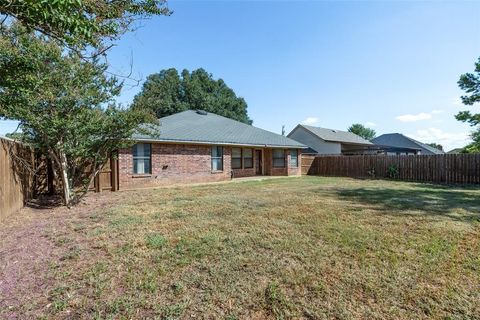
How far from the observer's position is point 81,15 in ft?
11.8

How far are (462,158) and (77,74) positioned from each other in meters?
17.8

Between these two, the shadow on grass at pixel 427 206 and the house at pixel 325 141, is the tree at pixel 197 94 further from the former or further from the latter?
the shadow on grass at pixel 427 206

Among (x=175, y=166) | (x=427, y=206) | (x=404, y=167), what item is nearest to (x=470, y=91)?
(x=404, y=167)

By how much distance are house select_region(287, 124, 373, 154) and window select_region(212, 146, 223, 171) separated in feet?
45.4

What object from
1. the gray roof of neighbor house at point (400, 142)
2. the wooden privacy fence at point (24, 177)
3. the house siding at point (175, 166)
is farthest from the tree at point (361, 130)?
the wooden privacy fence at point (24, 177)

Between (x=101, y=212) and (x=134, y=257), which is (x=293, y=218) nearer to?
(x=134, y=257)

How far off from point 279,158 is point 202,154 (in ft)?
23.0

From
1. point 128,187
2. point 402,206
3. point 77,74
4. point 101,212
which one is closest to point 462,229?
point 402,206

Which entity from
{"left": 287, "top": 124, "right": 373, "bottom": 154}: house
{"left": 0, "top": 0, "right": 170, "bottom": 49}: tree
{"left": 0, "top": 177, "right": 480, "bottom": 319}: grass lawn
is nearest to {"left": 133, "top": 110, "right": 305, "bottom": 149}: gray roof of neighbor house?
{"left": 0, "top": 177, "right": 480, "bottom": 319}: grass lawn

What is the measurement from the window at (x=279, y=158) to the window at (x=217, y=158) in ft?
17.1

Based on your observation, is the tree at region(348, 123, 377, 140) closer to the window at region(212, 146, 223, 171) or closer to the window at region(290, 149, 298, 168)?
the window at region(290, 149, 298, 168)

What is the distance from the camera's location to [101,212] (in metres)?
7.35

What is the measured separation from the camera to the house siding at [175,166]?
12.3 meters

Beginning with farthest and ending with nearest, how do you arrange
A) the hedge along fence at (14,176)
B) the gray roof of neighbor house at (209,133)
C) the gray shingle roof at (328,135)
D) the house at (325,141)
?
the gray shingle roof at (328,135) → the house at (325,141) → the gray roof of neighbor house at (209,133) → the hedge along fence at (14,176)
